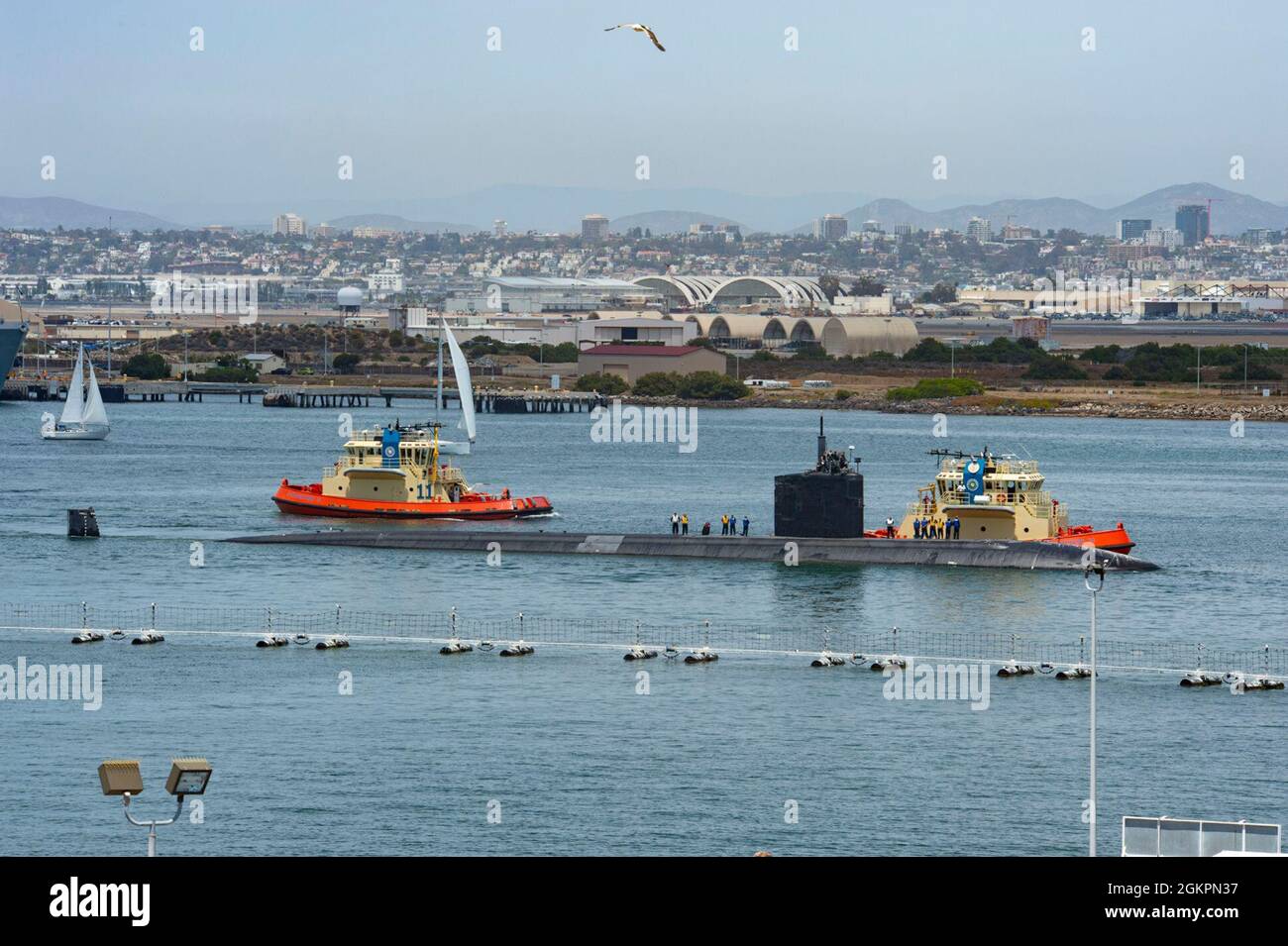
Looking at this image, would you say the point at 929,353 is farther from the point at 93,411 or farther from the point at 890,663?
the point at 890,663

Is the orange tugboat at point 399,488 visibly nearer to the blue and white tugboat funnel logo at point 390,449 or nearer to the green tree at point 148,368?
the blue and white tugboat funnel logo at point 390,449

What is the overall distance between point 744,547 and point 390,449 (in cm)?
1587

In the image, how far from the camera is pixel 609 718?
33.5m

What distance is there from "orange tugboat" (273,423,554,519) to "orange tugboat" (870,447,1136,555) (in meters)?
16.7

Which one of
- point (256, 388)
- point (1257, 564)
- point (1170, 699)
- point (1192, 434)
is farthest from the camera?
point (256, 388)

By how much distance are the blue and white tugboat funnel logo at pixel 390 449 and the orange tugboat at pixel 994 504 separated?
61.1 ft

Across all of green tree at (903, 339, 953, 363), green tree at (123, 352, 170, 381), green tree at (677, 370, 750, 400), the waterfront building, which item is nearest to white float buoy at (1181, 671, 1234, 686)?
green tree at (677, 370, 750, 400)

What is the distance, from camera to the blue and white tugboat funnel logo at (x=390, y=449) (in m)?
66.4

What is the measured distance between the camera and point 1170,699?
117 ft

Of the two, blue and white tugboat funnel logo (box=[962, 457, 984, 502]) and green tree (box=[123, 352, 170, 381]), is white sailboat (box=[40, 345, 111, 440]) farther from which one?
blue and white tugboat funnel logo (box=[962, 457, 984, 502])

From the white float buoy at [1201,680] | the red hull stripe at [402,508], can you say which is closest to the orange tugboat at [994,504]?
the red hull stripe at [402,508]

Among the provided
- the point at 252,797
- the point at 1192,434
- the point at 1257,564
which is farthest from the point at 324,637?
the point at 1192,434
